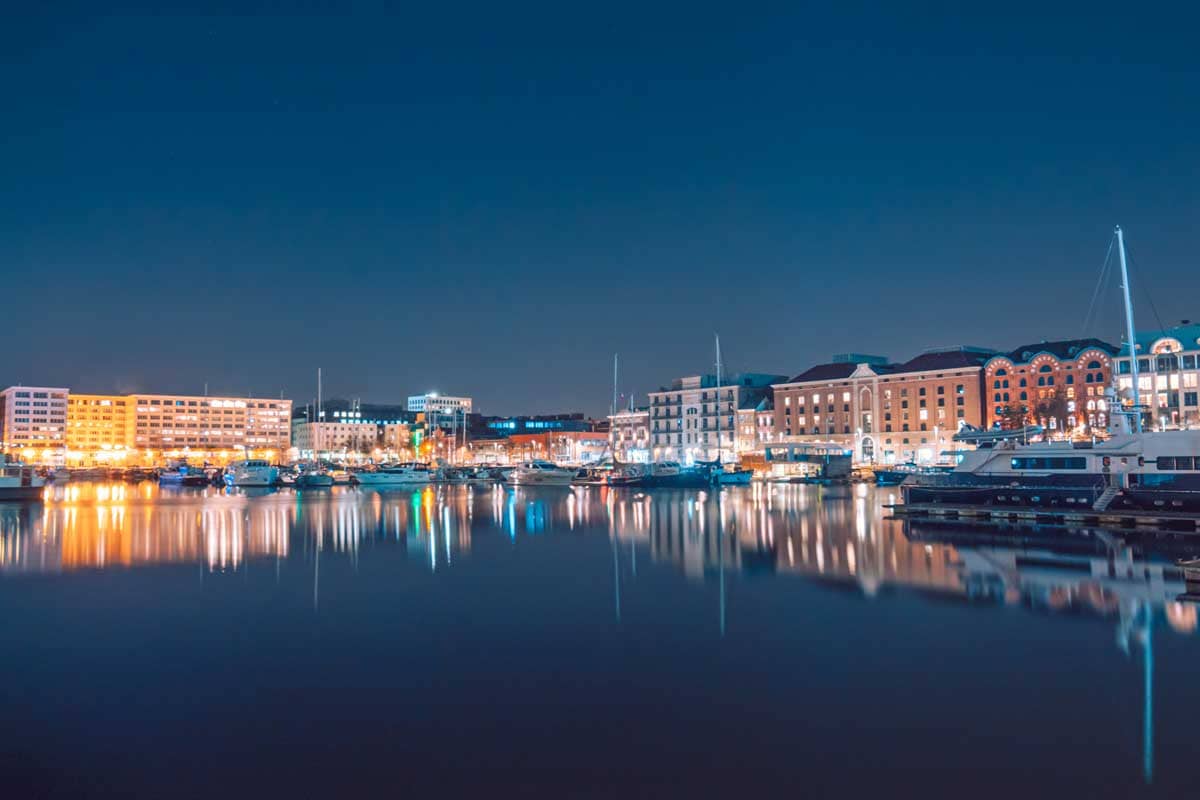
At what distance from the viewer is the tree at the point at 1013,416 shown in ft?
282

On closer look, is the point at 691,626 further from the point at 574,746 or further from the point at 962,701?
the point at 574,746

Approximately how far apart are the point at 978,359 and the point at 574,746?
10024 cm

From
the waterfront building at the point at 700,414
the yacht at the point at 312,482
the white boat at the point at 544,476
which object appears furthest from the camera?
the waterfront building at the point at 700,414

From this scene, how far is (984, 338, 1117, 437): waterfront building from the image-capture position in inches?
3255

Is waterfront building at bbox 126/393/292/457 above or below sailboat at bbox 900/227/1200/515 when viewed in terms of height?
above

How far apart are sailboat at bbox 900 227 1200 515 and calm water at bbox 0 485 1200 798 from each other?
7896 mm

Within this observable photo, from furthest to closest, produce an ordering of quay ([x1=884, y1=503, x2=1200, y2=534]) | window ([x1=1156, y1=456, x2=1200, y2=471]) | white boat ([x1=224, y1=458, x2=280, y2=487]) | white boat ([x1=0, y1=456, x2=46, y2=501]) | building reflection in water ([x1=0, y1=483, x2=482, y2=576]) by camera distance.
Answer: white boat ([x1=224, y1=458, x2=280, y2=487]), white boat ([x1=0, y1=456, x2=46, y2=501]), window ([x1=1156, y1=456, x2=1200, y2=471]), quay ([x1=884, y1=503, x2=1200, y2=534]), building reflection in water ([x1=0, y1=483, x2=482, y2=576])

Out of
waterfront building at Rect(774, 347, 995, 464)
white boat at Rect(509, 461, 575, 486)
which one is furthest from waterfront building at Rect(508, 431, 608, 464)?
white boat at Rect(509, 461, 575, 486)

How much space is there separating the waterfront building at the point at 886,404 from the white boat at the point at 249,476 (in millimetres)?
64441

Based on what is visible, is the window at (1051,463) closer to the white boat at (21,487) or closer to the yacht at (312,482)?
the white boat at (21,487)

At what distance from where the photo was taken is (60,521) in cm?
4206

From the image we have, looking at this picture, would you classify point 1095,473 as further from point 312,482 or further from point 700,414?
point 700,414

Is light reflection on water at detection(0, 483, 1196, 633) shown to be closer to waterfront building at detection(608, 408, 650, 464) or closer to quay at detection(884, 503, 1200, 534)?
quay at detection(884, 503, 1200, 534)

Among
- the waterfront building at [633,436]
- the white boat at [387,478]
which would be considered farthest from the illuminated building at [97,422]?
the white boat at [387,478]
